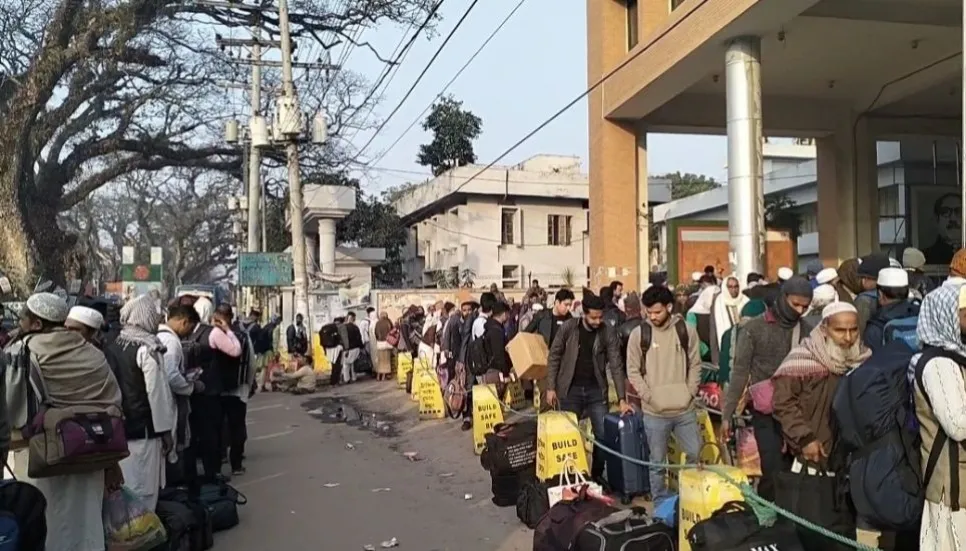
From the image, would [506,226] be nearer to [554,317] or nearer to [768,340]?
[554,317]

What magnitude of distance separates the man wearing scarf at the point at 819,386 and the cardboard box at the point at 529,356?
472 centimetres

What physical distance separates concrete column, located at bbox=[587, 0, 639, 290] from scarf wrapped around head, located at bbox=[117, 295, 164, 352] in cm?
1141

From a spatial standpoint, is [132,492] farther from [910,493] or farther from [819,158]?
[819,158]

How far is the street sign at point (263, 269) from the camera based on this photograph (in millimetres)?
26031

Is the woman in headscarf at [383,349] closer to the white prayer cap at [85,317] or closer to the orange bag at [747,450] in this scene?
the orange bag at [747,450]

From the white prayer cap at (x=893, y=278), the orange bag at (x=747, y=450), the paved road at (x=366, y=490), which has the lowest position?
the paved road at (x=366, y=490)

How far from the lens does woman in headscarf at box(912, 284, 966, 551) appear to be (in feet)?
11.3

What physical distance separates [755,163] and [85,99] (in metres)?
16.3

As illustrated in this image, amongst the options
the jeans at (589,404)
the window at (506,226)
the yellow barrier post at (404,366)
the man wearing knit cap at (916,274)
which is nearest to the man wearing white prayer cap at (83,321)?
the jeans at (589,404)

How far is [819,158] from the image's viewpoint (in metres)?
19.5

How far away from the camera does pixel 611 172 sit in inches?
663

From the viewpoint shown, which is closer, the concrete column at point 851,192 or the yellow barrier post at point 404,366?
the yellow barrier post at point 404,366

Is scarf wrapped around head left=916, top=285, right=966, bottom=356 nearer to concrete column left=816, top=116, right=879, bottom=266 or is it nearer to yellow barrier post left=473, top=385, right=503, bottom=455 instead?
yellow barrier post left=473, top=385, right=503, bottom=455

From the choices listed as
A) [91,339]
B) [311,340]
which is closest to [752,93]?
[91,339]
